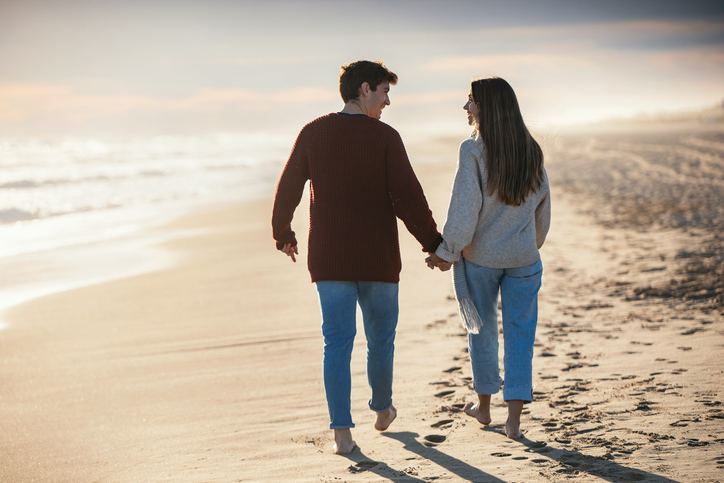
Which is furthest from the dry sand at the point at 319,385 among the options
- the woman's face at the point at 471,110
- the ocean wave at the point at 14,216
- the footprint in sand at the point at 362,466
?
the ocean wave at the point at 14,216

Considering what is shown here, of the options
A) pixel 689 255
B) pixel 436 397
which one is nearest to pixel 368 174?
pixel 436 397

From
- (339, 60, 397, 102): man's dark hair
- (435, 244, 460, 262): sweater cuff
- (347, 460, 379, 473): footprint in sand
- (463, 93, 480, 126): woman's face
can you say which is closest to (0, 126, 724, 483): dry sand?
(347, 460, 379, 473): footprint in sand

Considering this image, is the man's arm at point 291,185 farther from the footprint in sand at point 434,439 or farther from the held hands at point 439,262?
the footprint in sand at point 434,439

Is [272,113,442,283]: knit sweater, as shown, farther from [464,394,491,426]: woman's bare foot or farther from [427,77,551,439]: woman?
[464,394,491,426]: woman's bare foot

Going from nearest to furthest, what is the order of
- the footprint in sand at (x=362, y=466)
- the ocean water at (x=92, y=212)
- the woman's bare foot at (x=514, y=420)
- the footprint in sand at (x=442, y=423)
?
the footprint in sand at (x=362, y=466) → the woman's bare foot at (x=514, y=420) → the footprint in sand at (x=442, y=423) → the ocean water at (x=92, y=212)

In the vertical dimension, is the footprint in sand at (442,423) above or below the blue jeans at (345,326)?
below

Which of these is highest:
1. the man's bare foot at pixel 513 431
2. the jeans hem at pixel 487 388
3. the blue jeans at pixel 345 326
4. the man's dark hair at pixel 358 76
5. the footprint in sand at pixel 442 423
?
the man's dark hair at pixel 358 76

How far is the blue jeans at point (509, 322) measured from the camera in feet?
9.56

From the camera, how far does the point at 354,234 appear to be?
2.82 meters

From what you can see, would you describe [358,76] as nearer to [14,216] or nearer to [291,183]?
[291,183]

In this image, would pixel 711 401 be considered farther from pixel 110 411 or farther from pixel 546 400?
pixel 110 411

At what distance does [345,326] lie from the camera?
2.88 meters

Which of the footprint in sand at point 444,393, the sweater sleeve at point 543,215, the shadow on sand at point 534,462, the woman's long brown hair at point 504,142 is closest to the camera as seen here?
the shadow on sand at point 534,462

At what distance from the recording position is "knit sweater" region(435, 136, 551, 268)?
2842 mm
